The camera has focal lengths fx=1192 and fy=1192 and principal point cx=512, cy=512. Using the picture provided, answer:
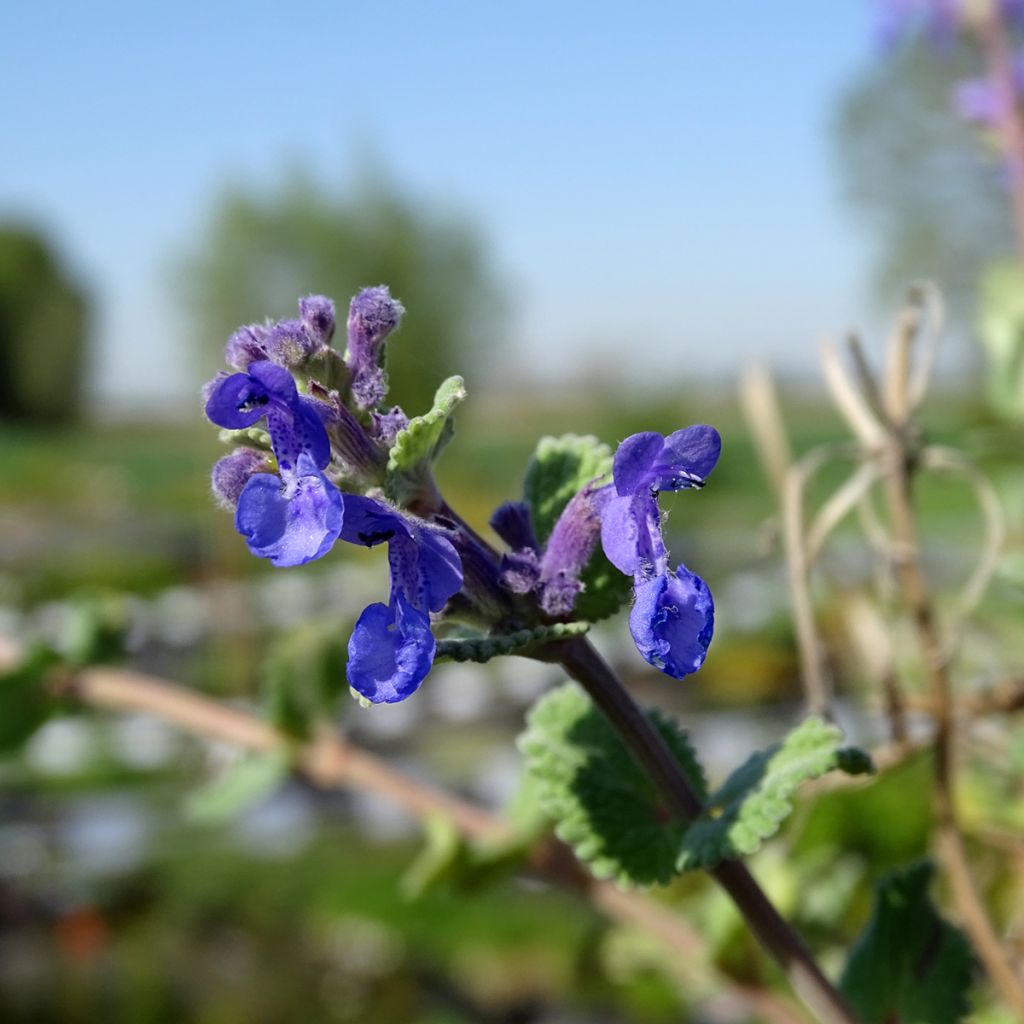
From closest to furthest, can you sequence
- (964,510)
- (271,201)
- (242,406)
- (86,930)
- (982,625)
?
(242,406) < (982,625) < (86,930) < (964,510) < (271,201)

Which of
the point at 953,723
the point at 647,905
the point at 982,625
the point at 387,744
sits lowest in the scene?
the point at 387,744

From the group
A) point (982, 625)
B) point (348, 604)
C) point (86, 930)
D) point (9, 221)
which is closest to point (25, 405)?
point (9, 221)

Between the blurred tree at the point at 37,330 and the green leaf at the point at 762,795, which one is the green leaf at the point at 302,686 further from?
the blurred tree at the point at 37,330

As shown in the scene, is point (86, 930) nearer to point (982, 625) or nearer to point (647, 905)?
point (982, 625)

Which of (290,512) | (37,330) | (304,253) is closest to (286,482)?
(290,512)

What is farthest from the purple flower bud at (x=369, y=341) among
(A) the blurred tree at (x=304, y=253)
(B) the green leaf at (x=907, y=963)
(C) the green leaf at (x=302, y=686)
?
(A) the blurred tree at (x=304, y=253)

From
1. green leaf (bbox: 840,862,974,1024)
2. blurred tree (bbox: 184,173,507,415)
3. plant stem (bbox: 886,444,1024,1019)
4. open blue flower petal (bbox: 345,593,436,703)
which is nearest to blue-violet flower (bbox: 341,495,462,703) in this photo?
open blue flower petal (bbox: 345,593,436,703)
